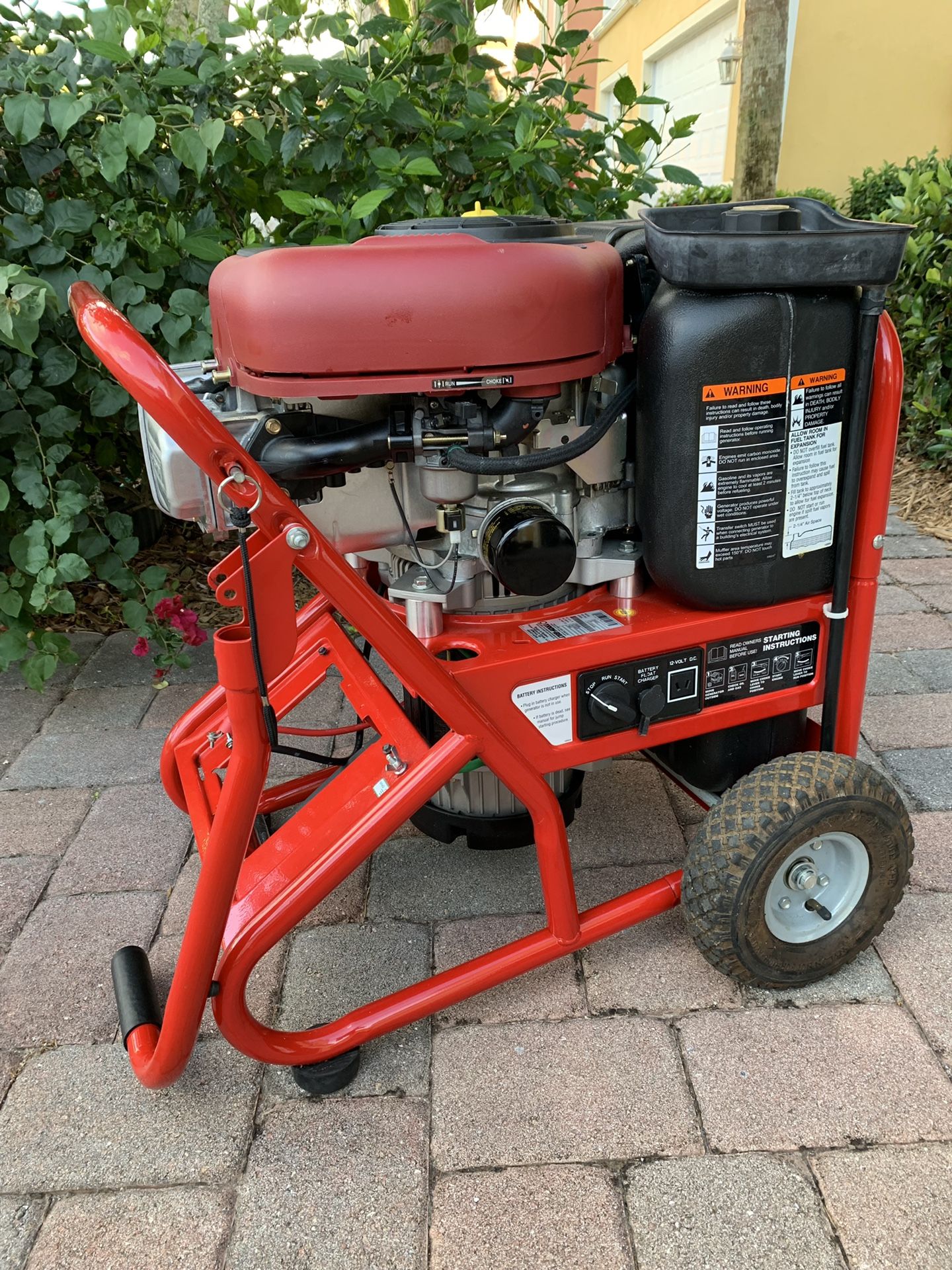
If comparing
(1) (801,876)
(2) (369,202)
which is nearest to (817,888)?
(1) (801,876)

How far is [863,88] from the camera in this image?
9414 millimetres

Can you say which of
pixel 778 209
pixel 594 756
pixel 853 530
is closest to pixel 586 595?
pixel 594 756

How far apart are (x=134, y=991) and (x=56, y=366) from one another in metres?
1.54

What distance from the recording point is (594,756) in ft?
5.36

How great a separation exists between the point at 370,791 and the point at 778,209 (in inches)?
42.3

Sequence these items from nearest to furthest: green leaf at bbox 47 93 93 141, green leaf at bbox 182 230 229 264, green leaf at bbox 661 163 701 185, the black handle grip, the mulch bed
Result: the black handle grip, green leaf at bbox 47 93 93 141, green leaf at bbox 182 230 229 264, green leaf at bbox 661 163 701 185, the mulch bed

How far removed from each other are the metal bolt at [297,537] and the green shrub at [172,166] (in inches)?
42.3

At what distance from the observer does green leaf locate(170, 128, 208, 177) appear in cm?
218

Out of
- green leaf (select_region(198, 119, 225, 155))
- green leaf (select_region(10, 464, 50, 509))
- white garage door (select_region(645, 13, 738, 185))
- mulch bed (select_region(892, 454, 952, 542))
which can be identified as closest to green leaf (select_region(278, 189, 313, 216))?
green leaf (select_region(198, 119, 225, 155))

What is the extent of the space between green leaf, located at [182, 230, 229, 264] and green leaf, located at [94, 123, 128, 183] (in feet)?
0.67

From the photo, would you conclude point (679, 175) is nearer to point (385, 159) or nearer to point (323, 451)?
point (385, 159)

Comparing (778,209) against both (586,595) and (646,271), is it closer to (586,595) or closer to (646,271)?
(646,271)

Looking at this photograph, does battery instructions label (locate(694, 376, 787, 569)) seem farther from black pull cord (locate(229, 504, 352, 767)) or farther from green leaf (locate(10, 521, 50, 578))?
green leaf (locate(10, 521, 50, 578))

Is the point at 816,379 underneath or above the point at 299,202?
underneath
